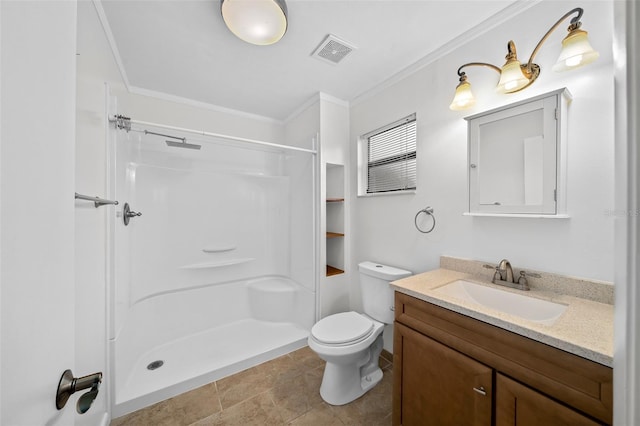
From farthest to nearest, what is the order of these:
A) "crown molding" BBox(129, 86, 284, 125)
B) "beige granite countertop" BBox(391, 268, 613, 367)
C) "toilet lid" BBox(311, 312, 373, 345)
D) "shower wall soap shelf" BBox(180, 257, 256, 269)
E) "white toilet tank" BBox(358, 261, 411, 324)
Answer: "shower wall soap shelf" BBox(180, 257, 256, 269)
"crown molding" BBox(129, 86, 284, 125)
"white toilet tank" BBox(358, 261, 411, 324)
"toilet lid" BBox(311, 312, 373, 345)
"beige granite countertop" BBox(391, 268, 613, 367)

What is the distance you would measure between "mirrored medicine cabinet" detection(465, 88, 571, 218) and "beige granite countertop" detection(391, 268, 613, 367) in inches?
15.7

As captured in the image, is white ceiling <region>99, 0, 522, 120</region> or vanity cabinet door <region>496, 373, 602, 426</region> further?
white ceiling <region>99, 0, 522, 120</region>

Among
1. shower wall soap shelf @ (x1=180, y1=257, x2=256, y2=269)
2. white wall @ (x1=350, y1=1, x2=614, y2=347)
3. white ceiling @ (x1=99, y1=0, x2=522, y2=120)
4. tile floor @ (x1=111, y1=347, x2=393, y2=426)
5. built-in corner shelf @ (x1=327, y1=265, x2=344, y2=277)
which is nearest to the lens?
white wall @ (x1=350, y1=1, x2=614, y2=347)

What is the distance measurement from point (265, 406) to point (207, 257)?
1519 millimetres

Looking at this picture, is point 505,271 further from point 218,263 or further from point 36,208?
point 218,263

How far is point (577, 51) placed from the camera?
971 mm

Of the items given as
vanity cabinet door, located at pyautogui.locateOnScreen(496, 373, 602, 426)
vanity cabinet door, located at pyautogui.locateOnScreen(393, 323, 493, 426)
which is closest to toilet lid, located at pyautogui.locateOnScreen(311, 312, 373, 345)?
vanity cabinet door, located at pyautogui.locateOnScreen(393, 323, 493, 426)

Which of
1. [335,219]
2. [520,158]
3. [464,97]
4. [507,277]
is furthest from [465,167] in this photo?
[335,219]

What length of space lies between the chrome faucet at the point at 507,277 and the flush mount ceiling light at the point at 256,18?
5.82 ft

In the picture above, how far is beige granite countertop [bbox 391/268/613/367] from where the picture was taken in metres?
0.71

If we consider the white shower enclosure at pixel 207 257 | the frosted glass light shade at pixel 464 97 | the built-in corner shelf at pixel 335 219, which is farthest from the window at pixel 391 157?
the white shower enclosure at pixel 207 257

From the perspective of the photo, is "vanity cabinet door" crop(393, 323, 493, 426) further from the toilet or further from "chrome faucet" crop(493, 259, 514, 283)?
"chrome faucet" crop(493, 259, 514, 283)

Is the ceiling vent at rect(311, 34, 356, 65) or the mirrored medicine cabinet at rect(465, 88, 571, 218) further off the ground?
the ceiling vent at rect(311, 34, 356, 65)

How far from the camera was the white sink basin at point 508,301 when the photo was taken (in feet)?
3.43
